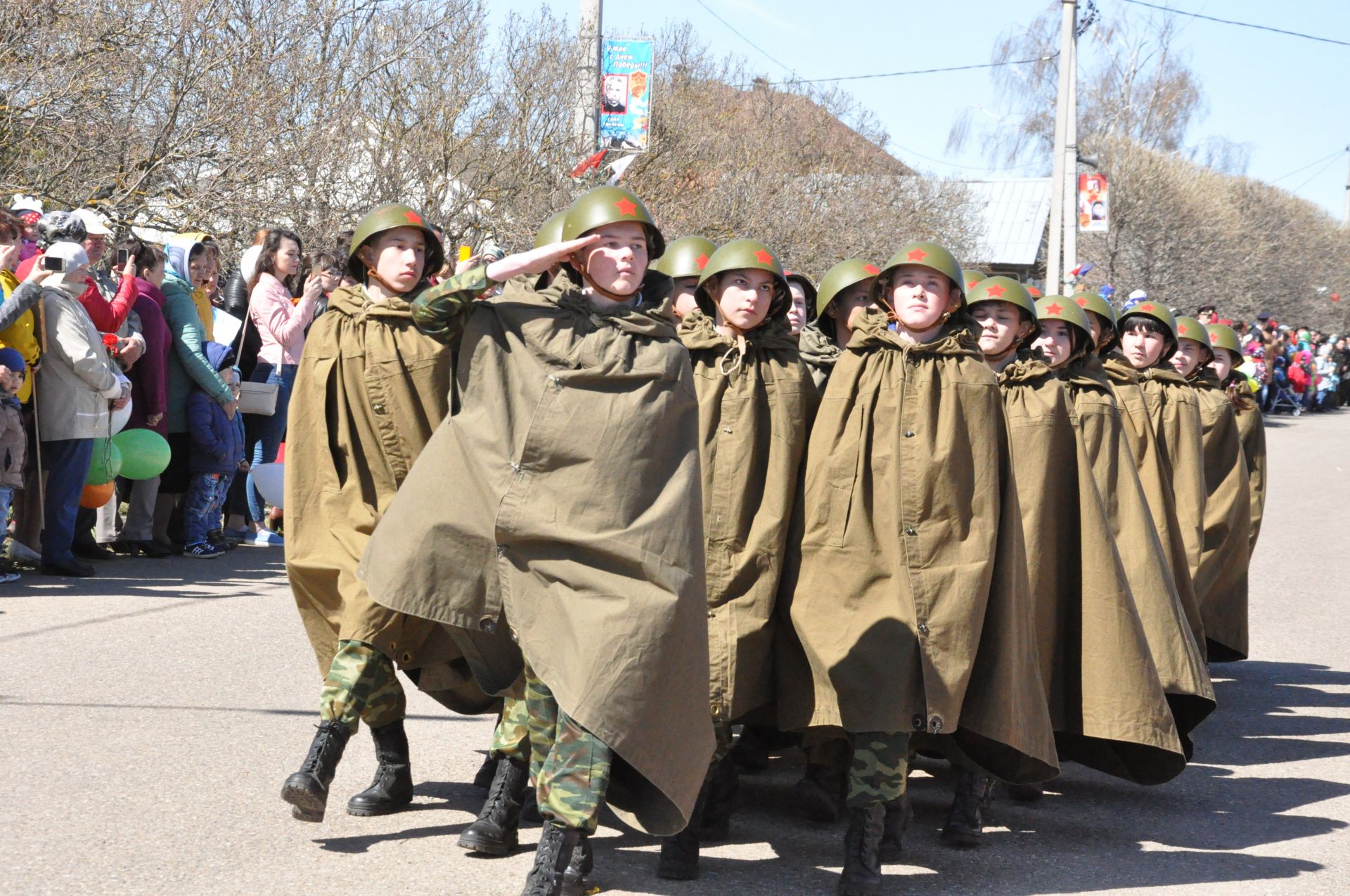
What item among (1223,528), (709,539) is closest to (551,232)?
(709,539)

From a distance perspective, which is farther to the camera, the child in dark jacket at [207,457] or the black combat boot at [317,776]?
the child in dark jacket at [207,457]

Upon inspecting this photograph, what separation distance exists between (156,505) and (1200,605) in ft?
22.1

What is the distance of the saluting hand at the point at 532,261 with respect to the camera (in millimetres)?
4441

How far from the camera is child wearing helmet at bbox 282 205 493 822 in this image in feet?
16.7

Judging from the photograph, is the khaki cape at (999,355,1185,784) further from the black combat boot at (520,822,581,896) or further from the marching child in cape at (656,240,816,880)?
the black combat boot at (520,822,581,896)

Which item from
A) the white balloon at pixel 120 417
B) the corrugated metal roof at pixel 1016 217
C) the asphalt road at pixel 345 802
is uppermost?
the corrugated metal roof at pixel 1016 217

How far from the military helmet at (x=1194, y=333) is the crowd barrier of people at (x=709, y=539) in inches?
75.9

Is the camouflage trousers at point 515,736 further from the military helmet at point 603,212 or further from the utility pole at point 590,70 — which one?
the utility pole at point 590,70

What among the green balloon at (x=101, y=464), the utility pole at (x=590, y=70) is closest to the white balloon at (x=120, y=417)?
the green balloon at (x=101, y=464)

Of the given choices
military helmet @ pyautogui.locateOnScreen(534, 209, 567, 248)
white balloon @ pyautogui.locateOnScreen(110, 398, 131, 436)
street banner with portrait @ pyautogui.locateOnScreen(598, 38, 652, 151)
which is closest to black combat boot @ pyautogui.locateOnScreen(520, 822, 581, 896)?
military helmet @ pyautogui.locateOnScreen(534, 209, 567, 248)

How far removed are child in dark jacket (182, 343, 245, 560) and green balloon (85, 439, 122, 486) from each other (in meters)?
0.90

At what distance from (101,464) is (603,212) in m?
5.94

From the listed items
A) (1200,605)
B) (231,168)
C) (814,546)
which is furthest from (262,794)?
(231,168)

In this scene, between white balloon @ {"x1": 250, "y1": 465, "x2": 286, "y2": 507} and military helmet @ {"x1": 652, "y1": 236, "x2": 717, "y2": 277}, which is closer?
military helmet @ {"x1": 652, "y1": 236, "x2": 717, "y2": 277}
